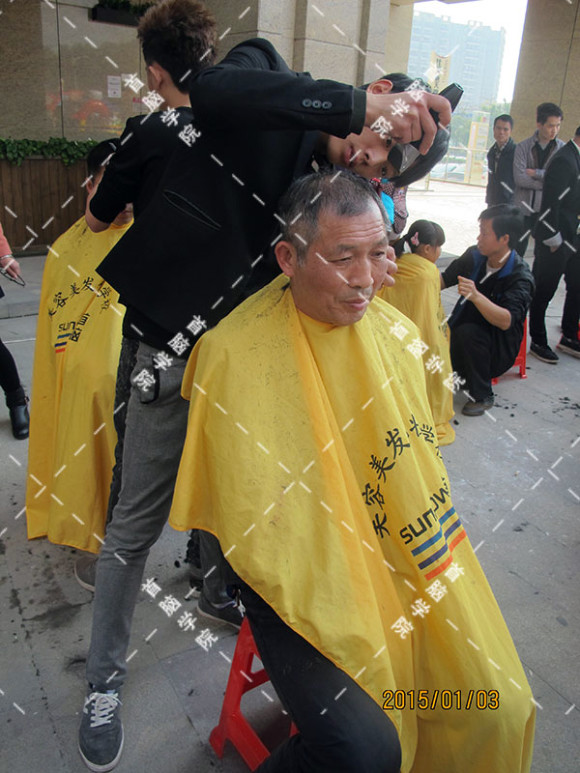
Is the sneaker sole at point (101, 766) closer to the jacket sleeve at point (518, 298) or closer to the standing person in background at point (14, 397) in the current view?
the standing person in background at point (14, 397)

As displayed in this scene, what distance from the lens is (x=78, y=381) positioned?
2414 mm

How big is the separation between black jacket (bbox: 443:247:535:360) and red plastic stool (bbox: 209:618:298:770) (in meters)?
3.08

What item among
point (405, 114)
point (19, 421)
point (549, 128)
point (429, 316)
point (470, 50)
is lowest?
point (19, 421)

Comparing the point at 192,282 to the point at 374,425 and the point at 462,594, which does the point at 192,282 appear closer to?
the point at 374,425

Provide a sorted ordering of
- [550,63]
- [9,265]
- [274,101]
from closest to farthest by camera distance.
Result: [274,101], [9,265], [550,63]

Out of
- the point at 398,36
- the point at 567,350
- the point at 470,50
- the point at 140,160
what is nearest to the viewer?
the point at 140,160

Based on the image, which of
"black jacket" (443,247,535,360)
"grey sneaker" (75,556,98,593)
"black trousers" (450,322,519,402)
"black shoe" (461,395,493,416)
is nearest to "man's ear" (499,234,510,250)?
"black jacket" (443,247,535,360)

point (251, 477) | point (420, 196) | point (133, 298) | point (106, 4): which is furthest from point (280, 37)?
point (420, 196)

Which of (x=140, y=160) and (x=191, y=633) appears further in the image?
(x=191, y=633)

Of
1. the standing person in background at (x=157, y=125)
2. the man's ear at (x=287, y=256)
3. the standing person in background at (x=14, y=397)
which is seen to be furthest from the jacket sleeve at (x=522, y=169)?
the man's ear at (x=287, y=256)

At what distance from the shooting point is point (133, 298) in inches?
63.8

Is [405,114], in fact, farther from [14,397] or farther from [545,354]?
[545,354]

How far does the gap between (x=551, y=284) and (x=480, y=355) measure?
162cm
